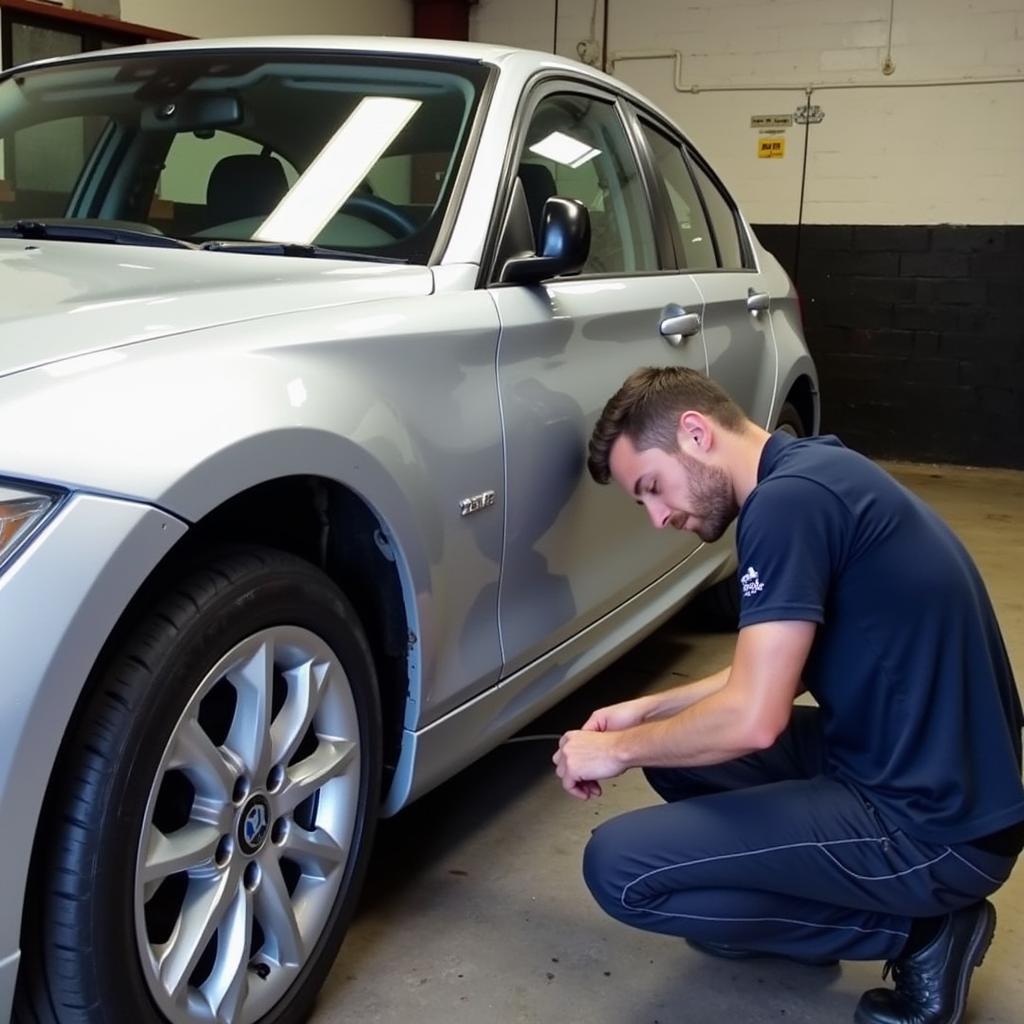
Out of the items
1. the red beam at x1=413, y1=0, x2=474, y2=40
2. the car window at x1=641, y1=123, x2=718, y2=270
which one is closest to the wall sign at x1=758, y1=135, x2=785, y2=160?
the red beam at x1=413, y1=0, x2=474, y2=40

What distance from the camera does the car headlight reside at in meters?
1.12

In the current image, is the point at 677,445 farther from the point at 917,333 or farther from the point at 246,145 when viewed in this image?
the point at 917,333

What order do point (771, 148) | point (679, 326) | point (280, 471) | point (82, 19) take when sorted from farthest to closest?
point (771, 148)
point (82, 19)
point (679, 326)
point (280, 471)

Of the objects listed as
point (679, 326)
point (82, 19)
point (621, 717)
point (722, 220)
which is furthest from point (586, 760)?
point (82, 19)

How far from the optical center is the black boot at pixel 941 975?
1755 mm

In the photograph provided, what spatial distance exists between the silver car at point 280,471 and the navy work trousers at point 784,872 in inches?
14.1

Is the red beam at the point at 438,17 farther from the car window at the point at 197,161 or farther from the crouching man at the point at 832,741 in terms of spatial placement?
the crouching man at the point at 832,741

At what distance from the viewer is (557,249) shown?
1.99 meters

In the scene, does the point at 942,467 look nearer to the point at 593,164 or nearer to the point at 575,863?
the point at 593,164

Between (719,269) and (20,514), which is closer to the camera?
(20,514)

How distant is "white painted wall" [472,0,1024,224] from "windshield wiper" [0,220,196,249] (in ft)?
20.1

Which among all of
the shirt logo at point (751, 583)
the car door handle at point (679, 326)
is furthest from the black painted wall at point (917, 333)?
the shirt logo at point (751, 583)

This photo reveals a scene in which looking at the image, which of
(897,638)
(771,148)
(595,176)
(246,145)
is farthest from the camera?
(771,148)

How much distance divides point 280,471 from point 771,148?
672 cm
